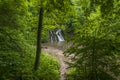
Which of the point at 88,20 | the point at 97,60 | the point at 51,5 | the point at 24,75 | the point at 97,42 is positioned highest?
the point at 51,5

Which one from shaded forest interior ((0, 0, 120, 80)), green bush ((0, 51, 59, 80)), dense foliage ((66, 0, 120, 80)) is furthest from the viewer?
green bush ((0, 51, 59, 80))

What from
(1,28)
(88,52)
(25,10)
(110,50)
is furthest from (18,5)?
(110,50)

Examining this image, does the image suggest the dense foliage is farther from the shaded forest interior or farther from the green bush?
the green bush

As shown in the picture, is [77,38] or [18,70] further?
[18,70]

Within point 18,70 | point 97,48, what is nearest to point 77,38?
point 97,48

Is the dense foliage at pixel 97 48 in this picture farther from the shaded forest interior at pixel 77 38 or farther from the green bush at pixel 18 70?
the green bush at pixel 18 70

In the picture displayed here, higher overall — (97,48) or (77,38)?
(77,38)

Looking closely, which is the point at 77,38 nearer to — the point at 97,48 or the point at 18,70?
the point at 97,48

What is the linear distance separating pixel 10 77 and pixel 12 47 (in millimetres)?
2707

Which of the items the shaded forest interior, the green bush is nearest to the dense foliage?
the shaded forest interior

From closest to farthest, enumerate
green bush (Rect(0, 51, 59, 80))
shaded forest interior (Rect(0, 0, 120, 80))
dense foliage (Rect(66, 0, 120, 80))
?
1. shaded forest interior (Rect(0, 0, 120, 80))
2. dense foliage (Rect(66, 0, 120, 80))
3. green bush (Rect(0, 51, 59, 80))

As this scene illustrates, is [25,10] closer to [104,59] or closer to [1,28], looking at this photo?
[1,28]

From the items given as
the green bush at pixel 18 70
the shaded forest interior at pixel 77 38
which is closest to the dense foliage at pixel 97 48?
the shaded forest interior at pixel 77 38

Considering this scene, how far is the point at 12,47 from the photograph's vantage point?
1102 cm
